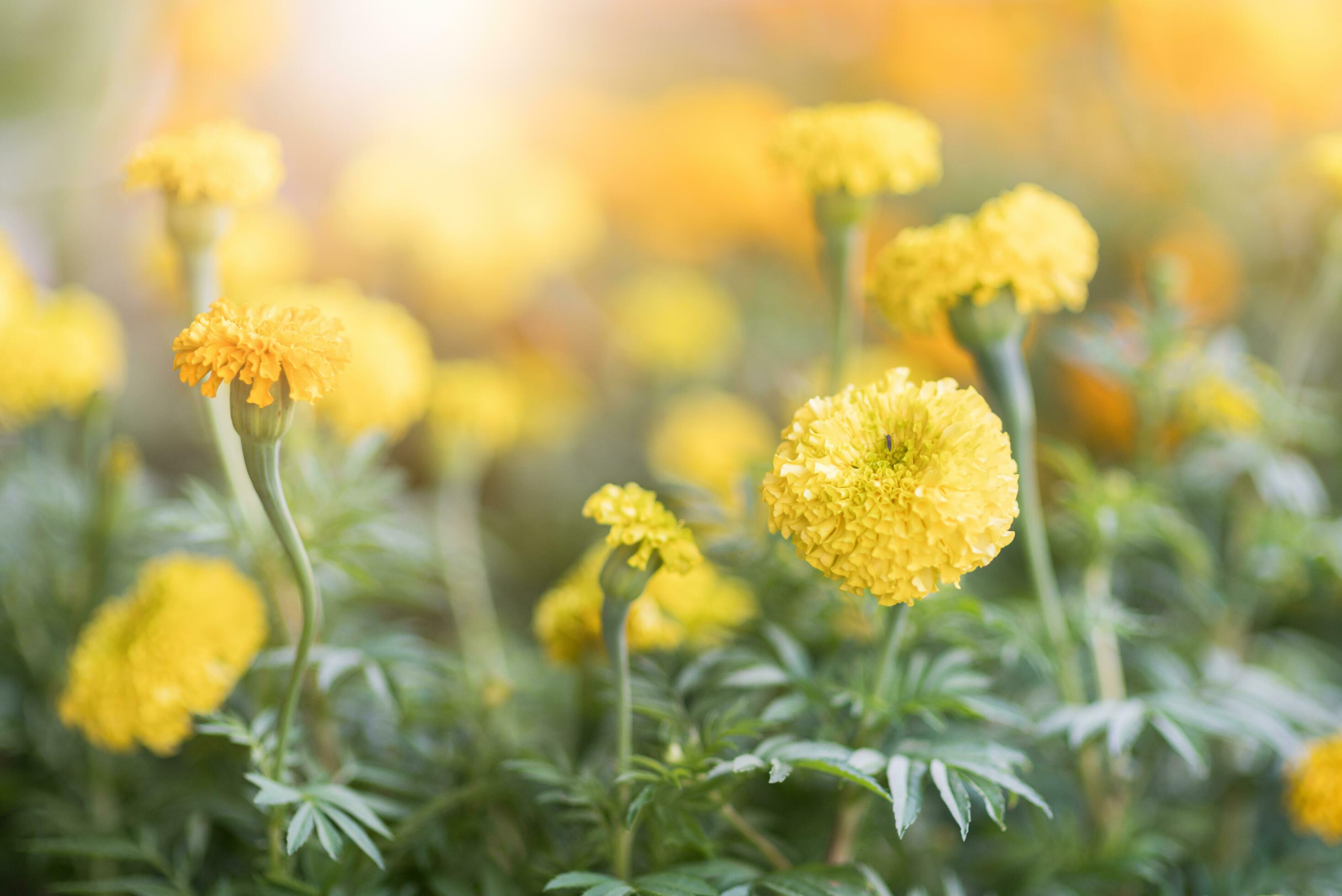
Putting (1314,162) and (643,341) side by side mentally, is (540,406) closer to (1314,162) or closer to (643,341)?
(643,341)

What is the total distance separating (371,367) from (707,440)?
0.66 metres

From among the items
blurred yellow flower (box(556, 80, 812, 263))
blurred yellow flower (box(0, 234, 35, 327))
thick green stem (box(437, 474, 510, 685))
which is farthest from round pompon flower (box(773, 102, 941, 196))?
blurred yellow flower (box(556, 80, 812, 263))

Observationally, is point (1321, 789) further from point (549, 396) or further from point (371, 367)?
point (549, 396)

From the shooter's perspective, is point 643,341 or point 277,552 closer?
point 277,552

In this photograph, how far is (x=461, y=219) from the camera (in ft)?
4.64

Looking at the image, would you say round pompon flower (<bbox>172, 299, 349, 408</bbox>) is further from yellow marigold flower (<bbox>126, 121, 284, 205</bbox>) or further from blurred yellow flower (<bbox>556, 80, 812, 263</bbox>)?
blurred yellow flower (<bbox>556, 80, 812, 263</bbox>)

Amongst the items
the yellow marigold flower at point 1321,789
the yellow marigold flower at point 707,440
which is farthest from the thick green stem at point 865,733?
the yellow marigold flower at point 707,440

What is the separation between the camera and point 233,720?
0.65 meters

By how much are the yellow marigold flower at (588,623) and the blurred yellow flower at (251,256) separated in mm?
606

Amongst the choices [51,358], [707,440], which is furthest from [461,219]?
[51,358]

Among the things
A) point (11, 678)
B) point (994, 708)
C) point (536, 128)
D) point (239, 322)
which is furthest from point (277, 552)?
point (536, 128)

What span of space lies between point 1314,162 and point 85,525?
4.34 feet

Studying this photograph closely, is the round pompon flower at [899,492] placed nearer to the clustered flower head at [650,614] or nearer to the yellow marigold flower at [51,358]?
the clustered flower head at [650,614]

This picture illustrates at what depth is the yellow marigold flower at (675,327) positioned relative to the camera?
1.65 meters
